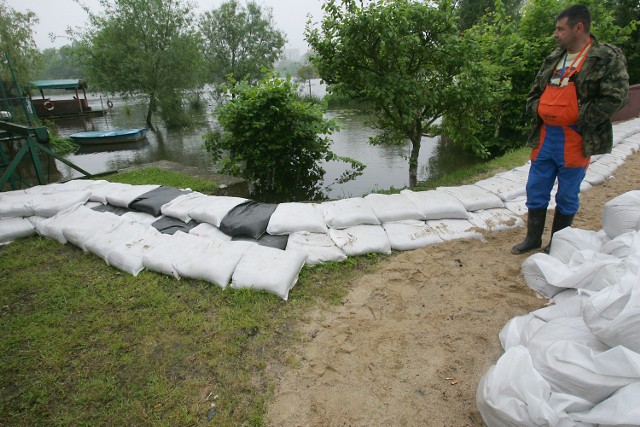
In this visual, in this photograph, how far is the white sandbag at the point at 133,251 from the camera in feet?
9.92

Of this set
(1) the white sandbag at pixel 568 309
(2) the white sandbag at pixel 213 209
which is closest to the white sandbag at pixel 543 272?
(1) the white sandbag at pixel 568 309

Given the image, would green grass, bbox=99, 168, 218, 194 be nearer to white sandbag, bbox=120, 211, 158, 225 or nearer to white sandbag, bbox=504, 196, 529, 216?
white sandbag, bbox=120, 211, 158, 225

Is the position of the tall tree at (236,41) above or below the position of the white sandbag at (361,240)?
above

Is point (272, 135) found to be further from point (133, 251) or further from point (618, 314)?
point (618, 314)

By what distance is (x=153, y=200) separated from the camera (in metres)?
3.80

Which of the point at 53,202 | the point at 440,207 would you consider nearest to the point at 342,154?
the point at 440,207

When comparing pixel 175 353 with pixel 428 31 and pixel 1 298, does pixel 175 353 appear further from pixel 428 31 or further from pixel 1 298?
pixel 428 31

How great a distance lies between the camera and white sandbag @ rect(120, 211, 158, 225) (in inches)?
143

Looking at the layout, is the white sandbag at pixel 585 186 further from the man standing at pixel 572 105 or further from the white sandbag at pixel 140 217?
the white sandbag at pixel 140 217

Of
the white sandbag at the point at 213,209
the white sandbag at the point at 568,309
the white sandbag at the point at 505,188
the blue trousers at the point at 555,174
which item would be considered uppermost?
the blue trousers at the point at 555,174

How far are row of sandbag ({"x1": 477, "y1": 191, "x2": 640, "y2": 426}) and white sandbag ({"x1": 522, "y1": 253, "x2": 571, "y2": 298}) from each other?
12.8 inches

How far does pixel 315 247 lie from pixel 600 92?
92.3 inches

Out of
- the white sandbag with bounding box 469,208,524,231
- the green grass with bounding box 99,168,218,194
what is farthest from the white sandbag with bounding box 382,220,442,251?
the green grass with bounding box 99,168,218,194

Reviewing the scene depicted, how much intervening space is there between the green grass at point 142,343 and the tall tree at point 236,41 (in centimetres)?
1871
